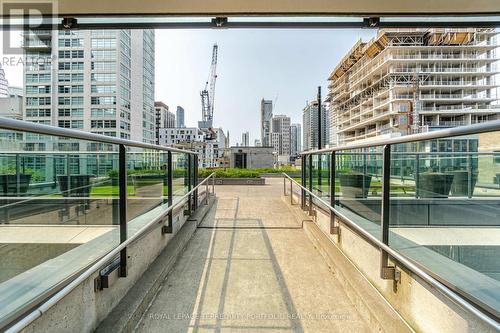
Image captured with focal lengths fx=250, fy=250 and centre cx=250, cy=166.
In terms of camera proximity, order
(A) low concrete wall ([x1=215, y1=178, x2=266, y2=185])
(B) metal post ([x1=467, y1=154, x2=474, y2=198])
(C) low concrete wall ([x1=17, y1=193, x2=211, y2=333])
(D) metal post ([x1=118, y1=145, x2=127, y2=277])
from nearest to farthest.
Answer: (C) low concrete wall ([x1=17, y1=193, x2=211, y2=333]) → (B) metal post ([x1=467, y1=154, x2=474, y2=198]) → (D) metal post ([x1=118, y1=145, x2=127, y2=277]) → (A) low concrete wall ([x1=215, y1=178, x2=266, y2=185])

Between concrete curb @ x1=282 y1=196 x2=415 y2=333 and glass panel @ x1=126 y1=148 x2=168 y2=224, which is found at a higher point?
glass panel @ x1=126 y1=148 x2=168 y2=224

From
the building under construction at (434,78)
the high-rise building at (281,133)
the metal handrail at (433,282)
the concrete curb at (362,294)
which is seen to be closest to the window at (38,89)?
the building under construction at (434,78)

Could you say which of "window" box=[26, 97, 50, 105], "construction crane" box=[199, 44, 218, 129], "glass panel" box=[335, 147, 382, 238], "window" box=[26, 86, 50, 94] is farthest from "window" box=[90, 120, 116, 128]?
"glass panel" box=[335, 147, 382, 238]

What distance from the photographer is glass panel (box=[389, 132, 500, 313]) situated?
1596 mm

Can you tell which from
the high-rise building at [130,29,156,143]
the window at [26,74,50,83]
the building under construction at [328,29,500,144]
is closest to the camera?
the building under construction at [328,29,500,144]

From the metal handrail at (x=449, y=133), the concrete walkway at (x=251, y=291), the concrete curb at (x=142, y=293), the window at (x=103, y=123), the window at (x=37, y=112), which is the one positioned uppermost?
the window at (x=37, y=112)

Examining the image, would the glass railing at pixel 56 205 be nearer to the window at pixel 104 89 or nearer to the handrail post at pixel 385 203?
the handrail post at pixel 385 203

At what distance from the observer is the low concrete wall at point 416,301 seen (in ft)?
4.49

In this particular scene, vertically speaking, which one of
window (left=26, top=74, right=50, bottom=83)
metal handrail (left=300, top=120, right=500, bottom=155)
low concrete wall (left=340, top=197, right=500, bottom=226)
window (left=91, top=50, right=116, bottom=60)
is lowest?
low concrete wall (left=340, top=197, right=500, bottom=226)

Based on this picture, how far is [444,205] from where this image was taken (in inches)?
78.2

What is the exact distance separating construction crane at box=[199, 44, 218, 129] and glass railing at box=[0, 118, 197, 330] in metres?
70.1

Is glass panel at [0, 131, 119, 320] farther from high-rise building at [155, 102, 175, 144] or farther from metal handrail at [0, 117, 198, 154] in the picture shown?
high-rise building at [155, 102, 175, 144]

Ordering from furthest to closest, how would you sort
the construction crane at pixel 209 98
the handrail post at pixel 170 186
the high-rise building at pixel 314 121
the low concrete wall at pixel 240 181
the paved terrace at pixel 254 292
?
the construction crane at pixel 209 98 → the high-rise building at pixel 314 121 → the low concrete wall at pixel 240 181 → the handrail post at pixel 170 186 → the paved terrace at pixel 254 292

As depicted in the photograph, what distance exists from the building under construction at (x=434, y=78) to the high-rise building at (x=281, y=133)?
72.0 m
